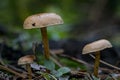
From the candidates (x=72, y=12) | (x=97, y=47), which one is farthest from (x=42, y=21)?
(x=72, y=12)

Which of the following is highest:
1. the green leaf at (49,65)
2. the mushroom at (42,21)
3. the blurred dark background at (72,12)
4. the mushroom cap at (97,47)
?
A: the mushroom at (42,21)

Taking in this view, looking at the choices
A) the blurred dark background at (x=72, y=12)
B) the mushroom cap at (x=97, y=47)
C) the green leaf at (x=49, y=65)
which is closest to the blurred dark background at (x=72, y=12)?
the blurred dark background at (x=72, y=12)

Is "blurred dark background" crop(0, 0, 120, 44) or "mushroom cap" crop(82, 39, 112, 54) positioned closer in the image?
"mushroom cap" crop(82, 39, 112, 54)

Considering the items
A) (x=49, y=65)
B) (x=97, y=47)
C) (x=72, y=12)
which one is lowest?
(x=72, y=12)

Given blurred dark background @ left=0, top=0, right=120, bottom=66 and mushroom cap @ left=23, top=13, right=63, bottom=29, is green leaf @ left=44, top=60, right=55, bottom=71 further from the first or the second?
blurred dark background @ left=0, top=0, right=120, bottom=66

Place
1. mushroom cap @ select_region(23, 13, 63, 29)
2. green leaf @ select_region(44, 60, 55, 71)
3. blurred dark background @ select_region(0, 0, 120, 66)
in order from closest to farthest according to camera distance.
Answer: mushroom cap @ select_region(23, 13, 63, 29) < green leaf @ select_region(44, 60, 55, 71) < blurred dark background @ select_region(0, 0, 120, 66)

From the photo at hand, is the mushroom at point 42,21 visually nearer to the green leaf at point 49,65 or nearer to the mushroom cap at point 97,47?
the mushroom cap at point 97,47

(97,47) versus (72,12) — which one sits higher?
(97,47)

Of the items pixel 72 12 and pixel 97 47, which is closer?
pixel 97 47

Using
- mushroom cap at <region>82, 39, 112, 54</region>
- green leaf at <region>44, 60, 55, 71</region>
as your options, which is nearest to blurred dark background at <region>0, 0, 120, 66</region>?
green leaf at <region>44, 60, 55, 71</region>

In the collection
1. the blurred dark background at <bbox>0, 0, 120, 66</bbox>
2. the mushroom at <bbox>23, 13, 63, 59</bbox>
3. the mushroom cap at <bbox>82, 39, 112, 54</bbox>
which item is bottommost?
the blurred dark background at <bbox>0, 0, 120, 66</bbox>

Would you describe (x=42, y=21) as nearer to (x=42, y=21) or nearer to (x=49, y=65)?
(x=42, y=21)
